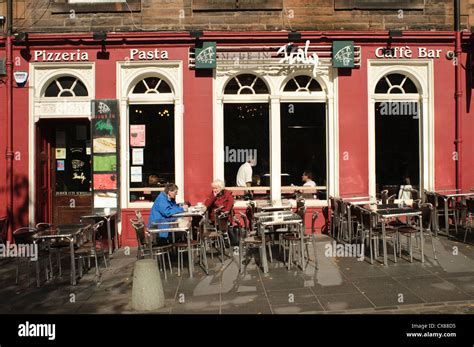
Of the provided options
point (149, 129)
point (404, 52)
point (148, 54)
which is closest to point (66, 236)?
point (149, 129)

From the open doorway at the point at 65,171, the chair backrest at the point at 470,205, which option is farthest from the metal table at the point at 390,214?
the open doorway at the point at 65,171

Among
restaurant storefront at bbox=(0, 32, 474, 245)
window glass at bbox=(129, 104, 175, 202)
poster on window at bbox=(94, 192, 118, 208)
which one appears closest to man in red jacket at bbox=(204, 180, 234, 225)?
restaurant storefront at bbox=(0, 32, 474, 245)

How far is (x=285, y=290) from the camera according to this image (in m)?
7.04

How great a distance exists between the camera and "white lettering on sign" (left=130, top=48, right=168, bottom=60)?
1098cm

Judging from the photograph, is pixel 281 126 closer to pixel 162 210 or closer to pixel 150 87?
pixel 150 87

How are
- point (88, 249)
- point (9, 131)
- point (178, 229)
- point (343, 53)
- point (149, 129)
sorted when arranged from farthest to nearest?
1. point (149, 129)
2. point (343, 53)
3. point (9, 131)
4. point (88, 249)
5. point (178, 229)

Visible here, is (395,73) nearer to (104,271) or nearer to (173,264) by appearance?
(173,264)

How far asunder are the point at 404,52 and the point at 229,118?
4.33 meters

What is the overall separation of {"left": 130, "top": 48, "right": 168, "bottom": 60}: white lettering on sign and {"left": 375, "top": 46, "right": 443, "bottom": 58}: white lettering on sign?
4911 mm

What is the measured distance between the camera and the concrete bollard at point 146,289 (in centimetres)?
627

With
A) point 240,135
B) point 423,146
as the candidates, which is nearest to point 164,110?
point 240,135

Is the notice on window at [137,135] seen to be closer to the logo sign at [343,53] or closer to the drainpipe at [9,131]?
the drainpipe at [9,131]

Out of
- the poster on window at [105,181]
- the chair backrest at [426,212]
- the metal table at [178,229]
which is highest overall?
the poster on window at [105,181]

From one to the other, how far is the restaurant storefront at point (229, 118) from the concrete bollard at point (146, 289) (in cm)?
463
